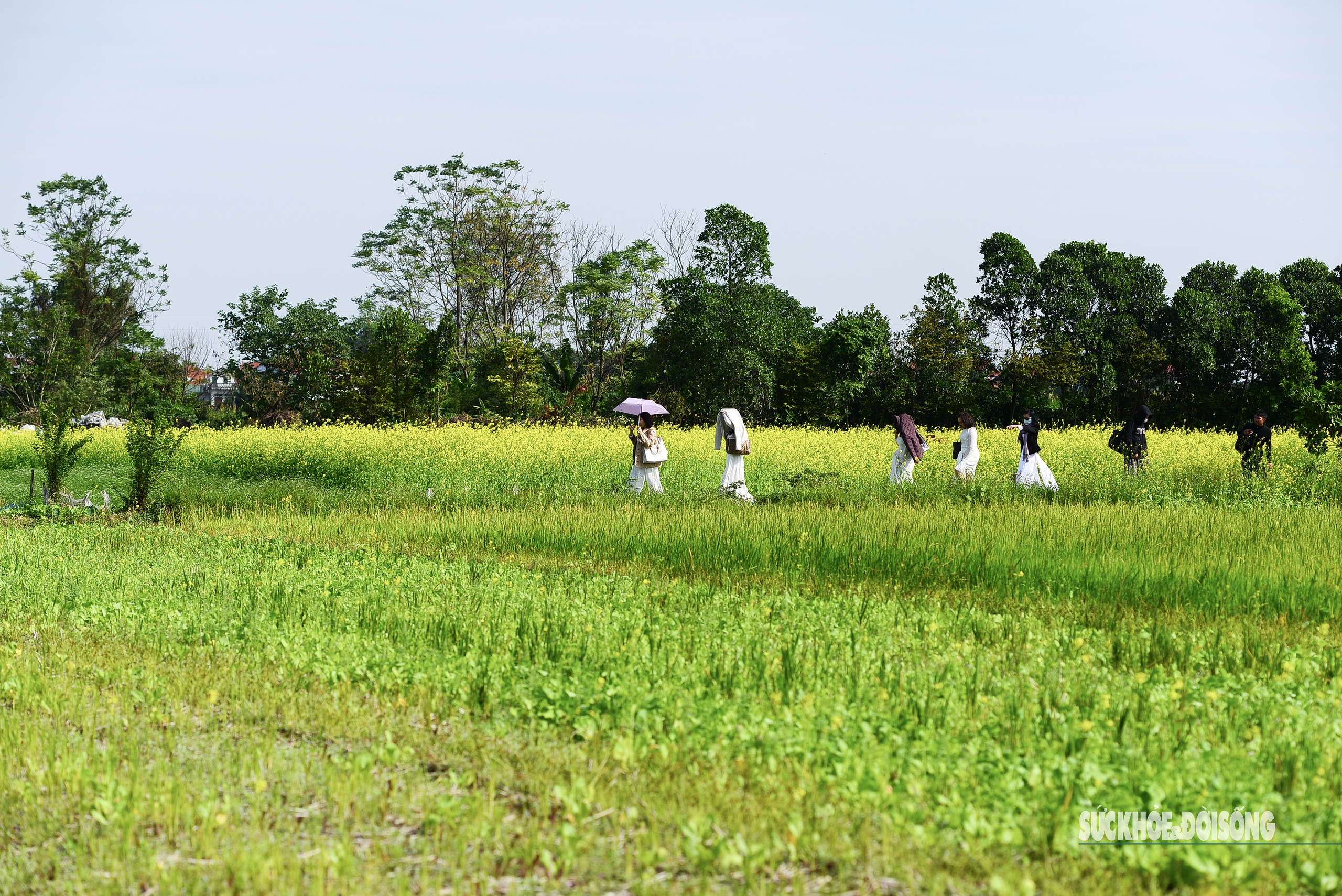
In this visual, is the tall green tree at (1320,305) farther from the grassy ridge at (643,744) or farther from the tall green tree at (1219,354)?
the grassy ridge at (643,744)

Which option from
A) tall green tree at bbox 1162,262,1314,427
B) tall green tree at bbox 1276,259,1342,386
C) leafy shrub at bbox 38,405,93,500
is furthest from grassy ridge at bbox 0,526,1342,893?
tall green tree at bbox 1276,259,1342,386

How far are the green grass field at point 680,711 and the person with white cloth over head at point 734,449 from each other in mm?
5601

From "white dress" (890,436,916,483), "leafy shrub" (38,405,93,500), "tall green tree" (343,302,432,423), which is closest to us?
"white dress" (890,436,916,483)

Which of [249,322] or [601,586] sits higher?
[249,322]

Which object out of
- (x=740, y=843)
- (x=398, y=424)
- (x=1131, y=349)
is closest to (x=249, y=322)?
(x=398, y=424)

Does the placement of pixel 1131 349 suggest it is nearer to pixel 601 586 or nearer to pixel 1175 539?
pixel 1175 539

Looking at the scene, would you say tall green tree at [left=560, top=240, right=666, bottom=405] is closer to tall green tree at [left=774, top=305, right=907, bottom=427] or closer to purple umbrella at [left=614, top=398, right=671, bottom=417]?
tall green tree at [left=774, top=305, right=907, bottom=427]

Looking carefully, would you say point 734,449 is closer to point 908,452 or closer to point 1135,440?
point 908,452

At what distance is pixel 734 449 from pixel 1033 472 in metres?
4.88

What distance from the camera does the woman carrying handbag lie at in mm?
17469

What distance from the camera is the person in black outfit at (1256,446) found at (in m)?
17.6

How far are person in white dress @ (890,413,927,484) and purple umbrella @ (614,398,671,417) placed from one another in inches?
159

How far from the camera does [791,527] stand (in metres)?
12.0

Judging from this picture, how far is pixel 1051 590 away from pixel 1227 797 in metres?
5.14
